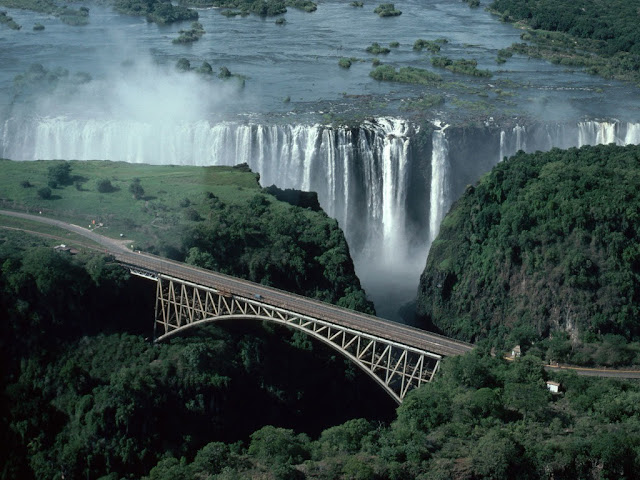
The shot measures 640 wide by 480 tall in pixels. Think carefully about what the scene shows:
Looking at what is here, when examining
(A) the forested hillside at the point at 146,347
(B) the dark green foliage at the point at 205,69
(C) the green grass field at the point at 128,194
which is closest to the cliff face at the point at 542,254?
(A) the forested hillside at the point at 146,347

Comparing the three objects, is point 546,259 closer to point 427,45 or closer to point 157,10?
point 427,45

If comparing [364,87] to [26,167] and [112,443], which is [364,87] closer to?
[26,167]

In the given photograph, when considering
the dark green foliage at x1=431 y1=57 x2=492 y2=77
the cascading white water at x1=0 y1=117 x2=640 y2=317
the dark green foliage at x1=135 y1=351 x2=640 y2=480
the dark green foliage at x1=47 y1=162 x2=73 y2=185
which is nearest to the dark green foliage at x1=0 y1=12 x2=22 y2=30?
the cascading white water at x1=0 y1=117 x2=640 y2=317

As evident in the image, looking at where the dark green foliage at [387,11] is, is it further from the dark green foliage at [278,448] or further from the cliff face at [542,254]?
the dark green foliage at [278,448]

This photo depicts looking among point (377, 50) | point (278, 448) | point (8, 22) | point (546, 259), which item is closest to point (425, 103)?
point (377, 50)

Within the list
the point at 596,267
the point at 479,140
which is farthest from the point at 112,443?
the point at 479,140

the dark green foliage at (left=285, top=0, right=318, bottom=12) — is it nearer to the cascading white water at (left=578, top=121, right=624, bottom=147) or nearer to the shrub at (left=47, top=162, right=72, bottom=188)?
the cascading white water at (left=578, top=121, right=624, bottom=147)
